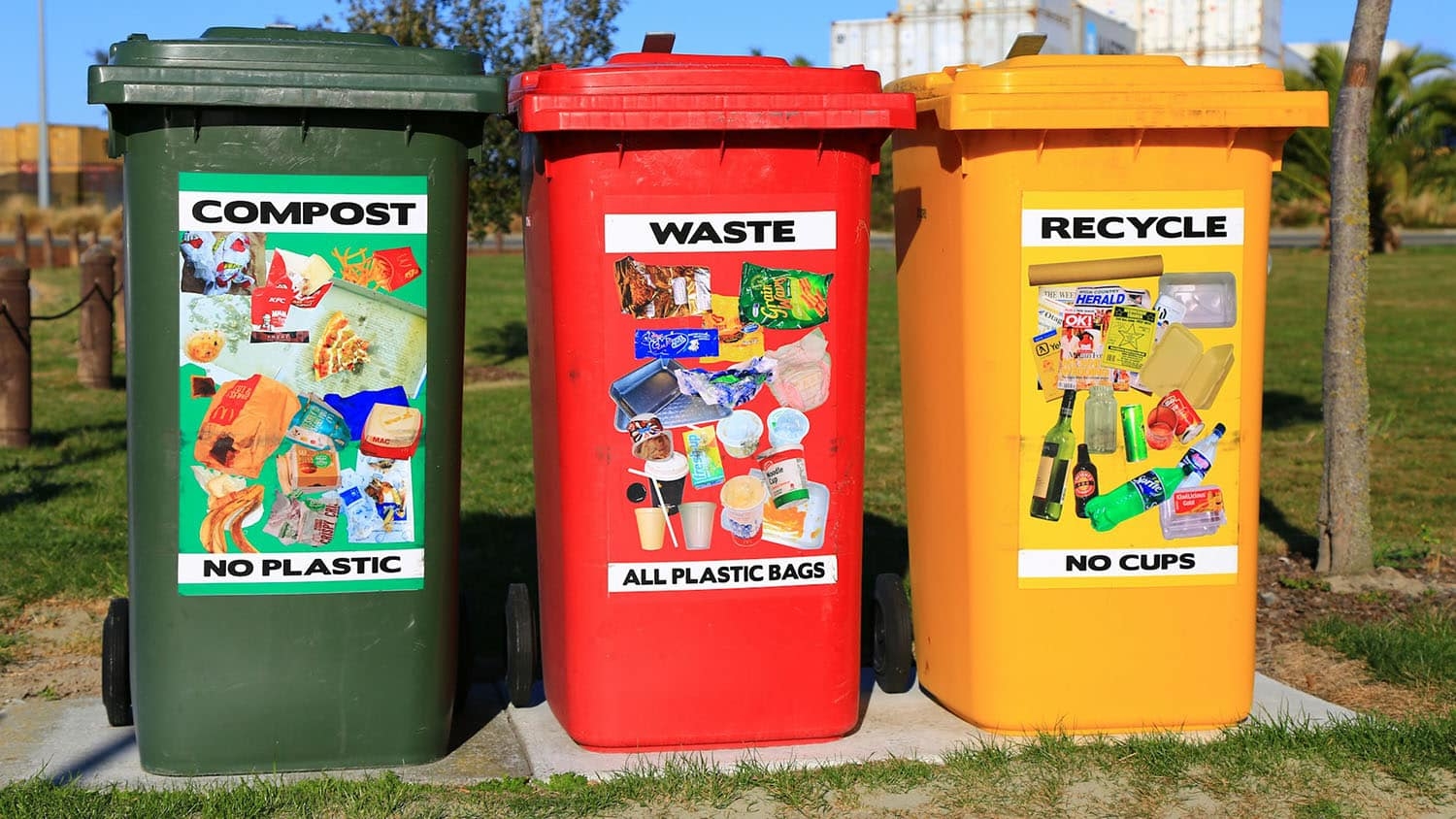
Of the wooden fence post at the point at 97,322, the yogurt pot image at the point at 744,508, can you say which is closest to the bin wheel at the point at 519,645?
the yogurt pot image at the point at 744,508

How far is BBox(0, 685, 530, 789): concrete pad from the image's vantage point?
14.5 ft

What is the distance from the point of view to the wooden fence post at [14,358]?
9.96 metres

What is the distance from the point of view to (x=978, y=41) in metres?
33.0

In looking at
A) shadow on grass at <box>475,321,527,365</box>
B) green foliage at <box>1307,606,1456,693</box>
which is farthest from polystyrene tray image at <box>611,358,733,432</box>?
shadow on grass at <box>475,321,527,365</box>

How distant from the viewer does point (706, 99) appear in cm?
437

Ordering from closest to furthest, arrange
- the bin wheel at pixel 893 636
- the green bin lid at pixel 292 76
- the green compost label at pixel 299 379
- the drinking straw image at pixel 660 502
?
the green bin lid at pixel 292 76 → the green compost label at pixel 299 379 → the drinking straw image at pixel 660 502 → the bin wheel at pixel 893 636

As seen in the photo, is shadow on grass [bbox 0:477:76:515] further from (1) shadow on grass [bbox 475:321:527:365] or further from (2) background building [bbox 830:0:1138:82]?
(2) background building [bbox 830:0:1138:82]

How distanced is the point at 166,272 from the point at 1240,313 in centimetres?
299

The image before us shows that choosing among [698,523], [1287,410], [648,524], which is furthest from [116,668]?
[1287,410]

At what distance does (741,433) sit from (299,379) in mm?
1214

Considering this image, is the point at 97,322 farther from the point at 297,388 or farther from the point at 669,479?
the point at 669,479

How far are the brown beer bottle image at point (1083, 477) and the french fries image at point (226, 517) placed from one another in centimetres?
229

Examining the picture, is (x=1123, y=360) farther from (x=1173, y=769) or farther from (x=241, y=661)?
(x=241, y=661)

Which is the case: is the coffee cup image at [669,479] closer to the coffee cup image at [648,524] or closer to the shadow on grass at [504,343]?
the coffee cup image at [648,524]
